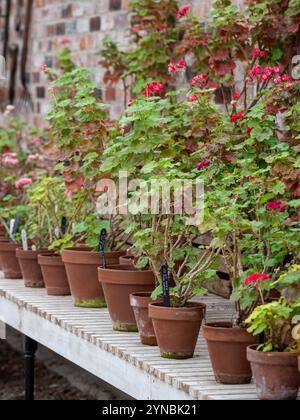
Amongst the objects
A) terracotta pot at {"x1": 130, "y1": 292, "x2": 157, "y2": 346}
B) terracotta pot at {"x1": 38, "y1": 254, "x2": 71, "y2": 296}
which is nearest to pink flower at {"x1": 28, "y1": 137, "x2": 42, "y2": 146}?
terracotta pot at {"x1": 38, "y1": 254, "x2": 71, "y2": 296}

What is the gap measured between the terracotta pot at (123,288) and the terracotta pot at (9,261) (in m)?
1.47

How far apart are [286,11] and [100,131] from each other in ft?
3.06

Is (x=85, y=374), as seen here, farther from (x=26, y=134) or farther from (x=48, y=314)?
(x=48, y=314)

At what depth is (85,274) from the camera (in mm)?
4516

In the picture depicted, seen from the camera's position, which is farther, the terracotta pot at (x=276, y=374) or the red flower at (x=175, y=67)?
the red flower at (x=175, y=67)

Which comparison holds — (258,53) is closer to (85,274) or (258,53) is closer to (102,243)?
(102,243)

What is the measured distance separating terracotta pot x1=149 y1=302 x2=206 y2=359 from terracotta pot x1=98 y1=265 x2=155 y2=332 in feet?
1.37

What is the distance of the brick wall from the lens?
695 cm

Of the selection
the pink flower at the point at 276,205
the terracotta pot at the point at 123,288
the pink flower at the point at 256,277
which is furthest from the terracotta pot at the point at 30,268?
the pink flower at the point at 256,277

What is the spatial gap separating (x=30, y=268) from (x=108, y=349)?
59.7 inches

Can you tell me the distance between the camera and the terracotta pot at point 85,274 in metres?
4.50

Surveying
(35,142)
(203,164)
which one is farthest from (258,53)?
(35,142)

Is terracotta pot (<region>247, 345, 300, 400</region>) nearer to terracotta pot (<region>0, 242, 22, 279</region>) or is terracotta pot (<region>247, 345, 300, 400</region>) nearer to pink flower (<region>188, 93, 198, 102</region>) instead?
pink flower (<region>188, 93, 198, 102</region>)

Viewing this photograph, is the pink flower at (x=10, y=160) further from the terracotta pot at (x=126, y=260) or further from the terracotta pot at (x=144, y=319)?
the terracotta pot at (x=144, y=319)
